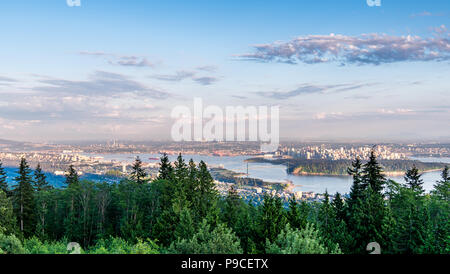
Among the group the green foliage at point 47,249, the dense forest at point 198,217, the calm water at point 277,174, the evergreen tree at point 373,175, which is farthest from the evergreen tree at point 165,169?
the calm water at point 277,174

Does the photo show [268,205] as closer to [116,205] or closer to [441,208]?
[441,208]

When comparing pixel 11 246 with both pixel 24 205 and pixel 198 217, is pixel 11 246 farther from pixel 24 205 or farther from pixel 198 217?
pixel 24 205

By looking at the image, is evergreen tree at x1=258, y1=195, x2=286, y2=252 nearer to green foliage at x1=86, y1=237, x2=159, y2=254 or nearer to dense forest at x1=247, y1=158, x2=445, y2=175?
green foliage at x1=86, y1=237, x2=159, y2=254

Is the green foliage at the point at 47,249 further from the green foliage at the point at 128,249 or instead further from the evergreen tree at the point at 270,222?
the evergreen tree at the point at 270,222

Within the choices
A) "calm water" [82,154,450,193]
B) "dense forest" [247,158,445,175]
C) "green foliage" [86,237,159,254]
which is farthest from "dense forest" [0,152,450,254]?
"dense forest" [247,158,445,175]
